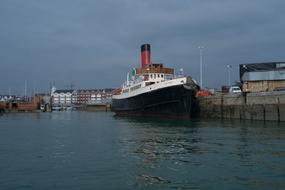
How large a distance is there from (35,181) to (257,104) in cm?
3589

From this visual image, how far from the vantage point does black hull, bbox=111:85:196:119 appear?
1869 inches

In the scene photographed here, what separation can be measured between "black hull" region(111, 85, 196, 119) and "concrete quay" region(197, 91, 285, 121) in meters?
4.85

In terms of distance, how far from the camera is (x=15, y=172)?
1542cm

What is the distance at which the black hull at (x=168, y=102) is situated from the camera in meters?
47.5

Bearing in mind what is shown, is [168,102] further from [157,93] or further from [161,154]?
[161,154]

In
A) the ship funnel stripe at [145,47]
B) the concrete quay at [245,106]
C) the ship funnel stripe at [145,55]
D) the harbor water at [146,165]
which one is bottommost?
the harbor water at [146,165]

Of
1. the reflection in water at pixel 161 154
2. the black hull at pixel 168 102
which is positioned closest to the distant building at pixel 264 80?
the black hull at pixel 168 102

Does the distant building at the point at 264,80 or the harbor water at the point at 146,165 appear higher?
the distant building at the point at 264,80


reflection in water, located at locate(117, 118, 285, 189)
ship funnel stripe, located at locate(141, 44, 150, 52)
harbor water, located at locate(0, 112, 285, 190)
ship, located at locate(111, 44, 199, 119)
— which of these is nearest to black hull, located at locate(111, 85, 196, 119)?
ship, located at locate(111, 44, 199, 119)

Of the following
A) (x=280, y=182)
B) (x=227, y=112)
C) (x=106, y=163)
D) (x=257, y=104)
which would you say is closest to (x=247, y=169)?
(x=280, y=182)

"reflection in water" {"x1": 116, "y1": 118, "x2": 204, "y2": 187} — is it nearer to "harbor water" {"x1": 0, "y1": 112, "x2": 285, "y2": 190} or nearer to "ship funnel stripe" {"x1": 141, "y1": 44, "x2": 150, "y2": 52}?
"harbor water" {"x1": 0, "y1": 112, "x2": 285, "y2": 190}

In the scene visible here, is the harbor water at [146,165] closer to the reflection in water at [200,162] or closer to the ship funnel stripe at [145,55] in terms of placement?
the reflection in water at [200,162]

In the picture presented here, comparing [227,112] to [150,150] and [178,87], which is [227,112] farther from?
[150,150]

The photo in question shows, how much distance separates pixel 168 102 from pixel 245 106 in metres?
9.15
